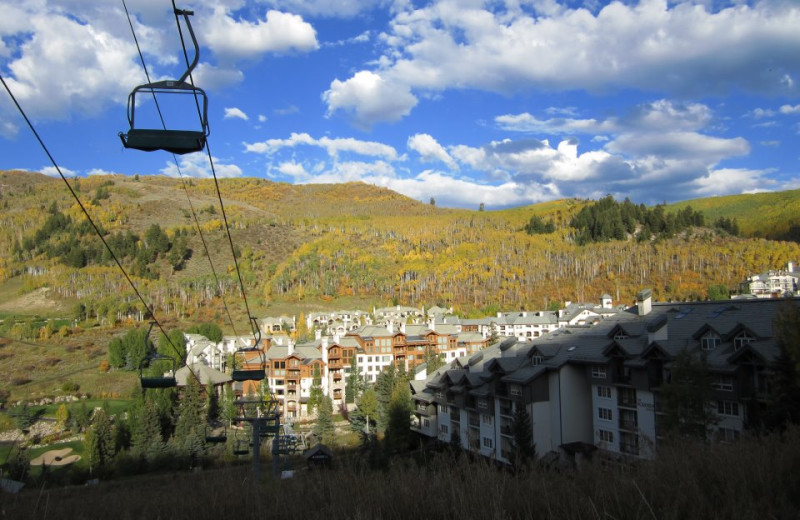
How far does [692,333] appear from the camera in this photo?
1931 cm

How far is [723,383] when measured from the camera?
17078mm

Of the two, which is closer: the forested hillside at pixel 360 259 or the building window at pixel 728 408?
the building window at pixel 728 408

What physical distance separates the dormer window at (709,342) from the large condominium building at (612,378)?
0.04 m

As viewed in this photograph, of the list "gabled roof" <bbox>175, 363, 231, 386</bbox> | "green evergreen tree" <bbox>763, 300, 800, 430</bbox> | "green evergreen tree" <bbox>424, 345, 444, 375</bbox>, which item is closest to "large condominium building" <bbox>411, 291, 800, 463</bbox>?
"green evergreen tree" <bbox>763, 300, 800, 430</bbox>

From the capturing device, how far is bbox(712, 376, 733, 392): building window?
16.9 meters

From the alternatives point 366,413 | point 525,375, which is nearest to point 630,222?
point 366,413

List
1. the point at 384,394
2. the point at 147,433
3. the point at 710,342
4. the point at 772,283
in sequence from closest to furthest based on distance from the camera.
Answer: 1. the point at 710,342
2. the point at 147,433
3. the point at 384,394
4. the point at 772,283

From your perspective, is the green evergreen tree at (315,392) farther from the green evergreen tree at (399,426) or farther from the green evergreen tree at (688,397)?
the green evergreen tree at (688,397)

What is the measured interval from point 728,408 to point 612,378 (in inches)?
159

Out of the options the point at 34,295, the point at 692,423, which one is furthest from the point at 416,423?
the point at 34,295

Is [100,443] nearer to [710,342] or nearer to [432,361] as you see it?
[432,361]

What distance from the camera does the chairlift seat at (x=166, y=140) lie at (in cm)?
462

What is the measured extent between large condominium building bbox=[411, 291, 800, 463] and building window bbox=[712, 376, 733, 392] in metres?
0.03

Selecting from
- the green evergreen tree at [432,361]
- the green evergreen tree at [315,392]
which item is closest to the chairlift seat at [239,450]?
the green evergreen tree at [315,392]
